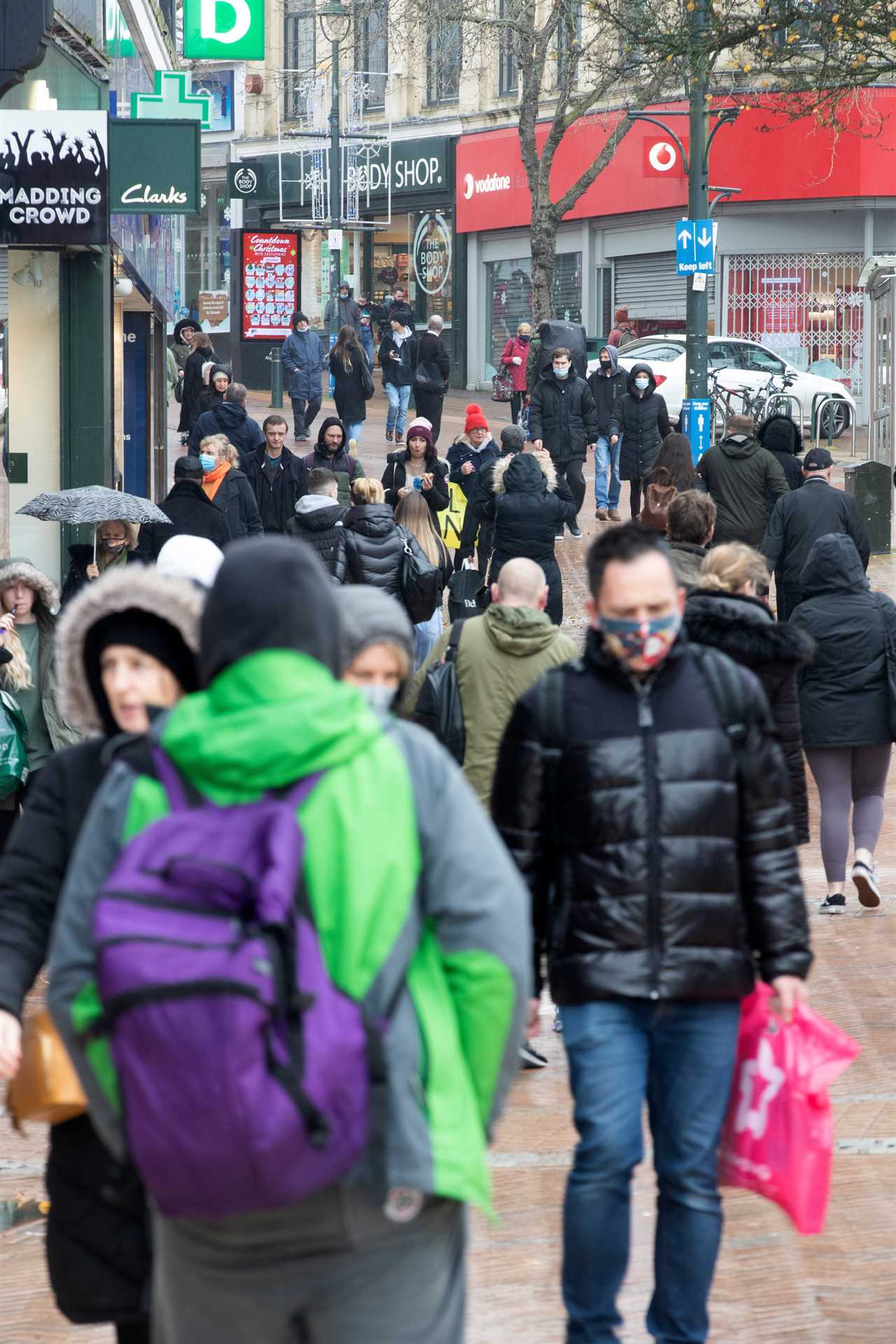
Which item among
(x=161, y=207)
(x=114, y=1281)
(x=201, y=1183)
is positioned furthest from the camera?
(x=161, y=207)

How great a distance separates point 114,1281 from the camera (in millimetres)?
3271

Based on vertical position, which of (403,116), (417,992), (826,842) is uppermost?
(403,116)

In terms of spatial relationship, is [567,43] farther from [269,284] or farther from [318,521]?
[318,521]

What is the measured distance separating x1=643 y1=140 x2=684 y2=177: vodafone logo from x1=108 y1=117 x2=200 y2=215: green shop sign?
22.2m

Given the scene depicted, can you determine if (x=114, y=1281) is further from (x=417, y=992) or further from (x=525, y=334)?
(x=525, y=334)

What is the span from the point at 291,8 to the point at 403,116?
4.96 m

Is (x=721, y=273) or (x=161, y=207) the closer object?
(x=161, y=207)

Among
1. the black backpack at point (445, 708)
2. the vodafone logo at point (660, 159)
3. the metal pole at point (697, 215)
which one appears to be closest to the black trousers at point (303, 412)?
the metal pole at point (697, 215)

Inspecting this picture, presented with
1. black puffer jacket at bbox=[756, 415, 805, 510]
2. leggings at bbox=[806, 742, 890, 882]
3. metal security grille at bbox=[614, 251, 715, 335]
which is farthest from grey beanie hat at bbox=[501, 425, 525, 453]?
metal security grille at bbox=[614, 251, 715, 335]

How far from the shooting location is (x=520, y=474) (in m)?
12.3

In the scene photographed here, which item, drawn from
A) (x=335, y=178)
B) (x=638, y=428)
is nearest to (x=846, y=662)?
(x=638, y=428)

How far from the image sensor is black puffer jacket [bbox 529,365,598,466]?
1970cm

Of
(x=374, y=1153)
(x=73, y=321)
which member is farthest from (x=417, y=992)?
(x=73, y=321)

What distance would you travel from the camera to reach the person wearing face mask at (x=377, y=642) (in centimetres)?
369
